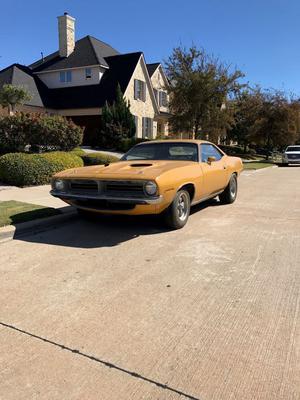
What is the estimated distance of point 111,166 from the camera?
Result: 264 inches

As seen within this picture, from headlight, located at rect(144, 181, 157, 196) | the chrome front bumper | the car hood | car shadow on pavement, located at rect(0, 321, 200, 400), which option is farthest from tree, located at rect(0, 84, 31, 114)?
car shadow on pavement, located at rect(0, 321, 200, 400)

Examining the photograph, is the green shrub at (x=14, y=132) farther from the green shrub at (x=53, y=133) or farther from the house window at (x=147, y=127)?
the house window at (x=147, y=127)

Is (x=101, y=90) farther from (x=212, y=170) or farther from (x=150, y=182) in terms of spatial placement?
(x=150, y=182)

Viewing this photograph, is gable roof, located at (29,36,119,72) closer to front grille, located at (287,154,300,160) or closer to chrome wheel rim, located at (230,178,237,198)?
front grille, located at (287,154,300,160)

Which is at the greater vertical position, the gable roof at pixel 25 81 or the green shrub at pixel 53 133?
the gable roof at pixel 25 81

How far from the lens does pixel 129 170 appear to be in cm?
618

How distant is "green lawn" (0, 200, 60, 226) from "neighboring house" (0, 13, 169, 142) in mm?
22040

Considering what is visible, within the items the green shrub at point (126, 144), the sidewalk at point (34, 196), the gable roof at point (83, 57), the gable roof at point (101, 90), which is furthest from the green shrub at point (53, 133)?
the gable roof at point (83, 57)

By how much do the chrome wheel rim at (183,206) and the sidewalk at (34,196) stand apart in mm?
2208

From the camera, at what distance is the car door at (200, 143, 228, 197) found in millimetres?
7230

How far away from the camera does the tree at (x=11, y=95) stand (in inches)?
950

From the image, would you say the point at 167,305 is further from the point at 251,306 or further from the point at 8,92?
the point at 8,92

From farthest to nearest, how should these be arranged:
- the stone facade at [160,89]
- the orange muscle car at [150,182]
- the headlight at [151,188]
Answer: the stone facade at [160,89] → the orange muscle car at [150,182] → the headlight at [151,188]

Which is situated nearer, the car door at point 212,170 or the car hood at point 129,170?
the car hood at point 129,170
